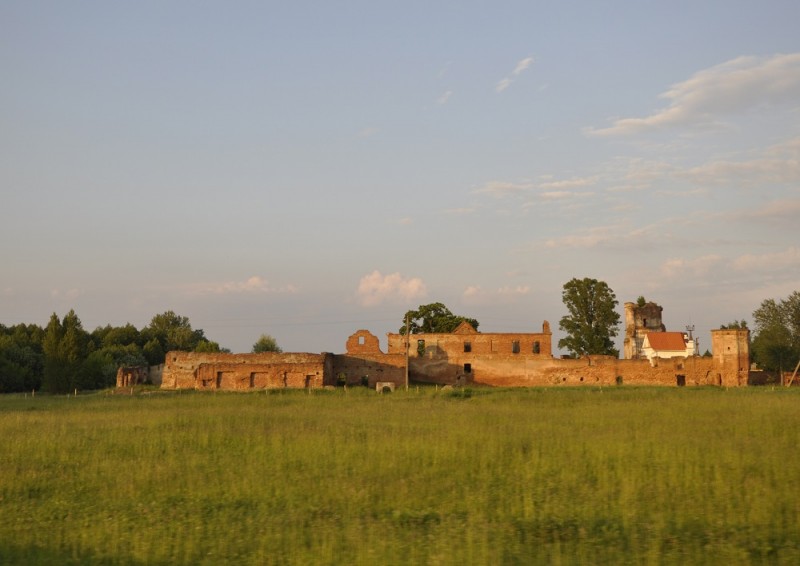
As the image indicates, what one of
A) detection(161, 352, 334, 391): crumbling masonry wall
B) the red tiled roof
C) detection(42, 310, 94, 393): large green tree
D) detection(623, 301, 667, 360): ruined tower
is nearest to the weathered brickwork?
detection(161, 352, 334, 391): crumbling masonry wall

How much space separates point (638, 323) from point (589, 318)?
47.7ft

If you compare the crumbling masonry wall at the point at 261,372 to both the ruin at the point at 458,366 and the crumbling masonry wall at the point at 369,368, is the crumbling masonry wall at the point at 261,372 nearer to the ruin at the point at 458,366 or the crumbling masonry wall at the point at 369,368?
the ruin at the point at 458,366

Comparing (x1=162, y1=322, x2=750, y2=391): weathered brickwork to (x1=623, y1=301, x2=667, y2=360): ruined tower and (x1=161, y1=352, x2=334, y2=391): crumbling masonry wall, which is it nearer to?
(x1=161, y1=352, x2=334, y2=391): crumbling masonry wall

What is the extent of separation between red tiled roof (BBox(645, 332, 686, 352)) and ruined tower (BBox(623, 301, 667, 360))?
12.1ft

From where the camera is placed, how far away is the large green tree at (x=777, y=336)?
73562 mm

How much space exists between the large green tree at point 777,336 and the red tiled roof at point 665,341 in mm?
7359

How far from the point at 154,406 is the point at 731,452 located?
78.0ft

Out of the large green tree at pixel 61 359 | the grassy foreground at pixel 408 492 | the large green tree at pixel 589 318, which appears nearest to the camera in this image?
the grassy foreground at pixel 408 492

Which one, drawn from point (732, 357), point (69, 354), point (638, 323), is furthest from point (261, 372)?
point (638, 323)

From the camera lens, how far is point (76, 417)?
27.5 m

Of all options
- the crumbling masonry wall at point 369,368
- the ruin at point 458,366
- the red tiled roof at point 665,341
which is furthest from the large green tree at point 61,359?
the red tiled roof at point 665,341

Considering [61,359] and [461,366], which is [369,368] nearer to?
[461,366]

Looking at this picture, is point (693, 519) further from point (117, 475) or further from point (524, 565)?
point (117, 475)

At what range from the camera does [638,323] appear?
9044cm
